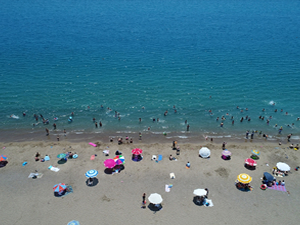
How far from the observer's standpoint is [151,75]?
2817 inches

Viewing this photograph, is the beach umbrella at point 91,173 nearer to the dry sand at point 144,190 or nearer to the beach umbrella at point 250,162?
the dry sand at point 144,190

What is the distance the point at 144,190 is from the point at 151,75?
45.6 meters

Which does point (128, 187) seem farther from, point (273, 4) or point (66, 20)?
point (273, 4)

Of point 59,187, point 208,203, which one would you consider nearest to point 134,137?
point 59,187

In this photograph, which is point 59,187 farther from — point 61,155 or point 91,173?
point 61,155

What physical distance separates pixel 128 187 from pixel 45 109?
1362 inches

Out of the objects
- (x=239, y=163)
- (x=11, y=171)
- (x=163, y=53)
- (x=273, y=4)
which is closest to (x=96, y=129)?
(x=11, y=171)

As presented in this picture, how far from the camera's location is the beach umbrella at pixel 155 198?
2850 cm

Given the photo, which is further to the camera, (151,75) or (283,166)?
(151,75)

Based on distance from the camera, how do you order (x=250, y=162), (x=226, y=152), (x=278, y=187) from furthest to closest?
(x=226, y=152), (x=250, y=162), (x=278, y=187)

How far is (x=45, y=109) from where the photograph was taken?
56000mm

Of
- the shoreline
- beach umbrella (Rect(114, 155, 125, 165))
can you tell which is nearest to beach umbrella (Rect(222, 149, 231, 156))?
the shoreline

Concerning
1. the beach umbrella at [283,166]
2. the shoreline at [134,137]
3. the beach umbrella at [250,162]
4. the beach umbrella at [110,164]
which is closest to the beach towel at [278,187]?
the beach umbrella at [283,166]

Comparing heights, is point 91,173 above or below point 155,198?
above
